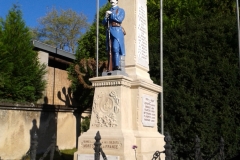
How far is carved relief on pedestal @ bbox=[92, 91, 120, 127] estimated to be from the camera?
7.65m

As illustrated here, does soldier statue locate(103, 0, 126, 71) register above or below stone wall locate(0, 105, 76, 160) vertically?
above

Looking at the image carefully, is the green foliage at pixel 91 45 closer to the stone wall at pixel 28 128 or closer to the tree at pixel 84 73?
the tree at pixel 84 73

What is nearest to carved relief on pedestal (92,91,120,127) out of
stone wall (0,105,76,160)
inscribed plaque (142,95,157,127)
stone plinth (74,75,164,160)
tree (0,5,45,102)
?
stone plinth (74,75,164,160)

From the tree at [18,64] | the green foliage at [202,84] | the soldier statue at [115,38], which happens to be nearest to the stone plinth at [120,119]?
the soldier statue at [115,38]

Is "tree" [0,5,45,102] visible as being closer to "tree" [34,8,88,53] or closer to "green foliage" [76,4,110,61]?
"green foliage" [76,4,110,61]

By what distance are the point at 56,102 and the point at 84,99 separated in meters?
1.94

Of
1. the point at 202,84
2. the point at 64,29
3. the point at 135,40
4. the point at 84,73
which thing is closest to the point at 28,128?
the point at 84,73

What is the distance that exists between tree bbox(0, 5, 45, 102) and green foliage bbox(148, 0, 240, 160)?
5.13 meters

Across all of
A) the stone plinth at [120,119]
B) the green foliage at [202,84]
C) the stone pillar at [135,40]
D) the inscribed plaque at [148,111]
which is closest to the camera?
the stone plinth at [120,119]

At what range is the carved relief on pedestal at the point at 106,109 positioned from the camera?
7.65m

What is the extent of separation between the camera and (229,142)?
12.1m

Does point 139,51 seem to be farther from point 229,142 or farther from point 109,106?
point 229,142

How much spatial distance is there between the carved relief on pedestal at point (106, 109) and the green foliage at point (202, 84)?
546cm

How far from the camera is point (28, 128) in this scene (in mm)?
12578
